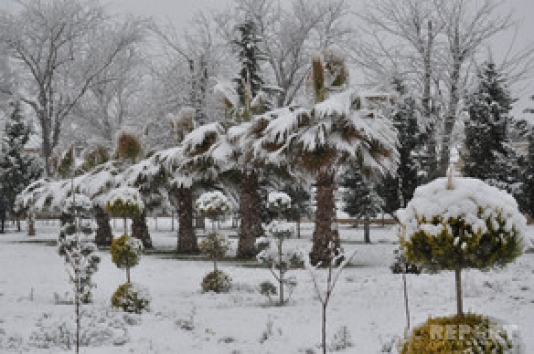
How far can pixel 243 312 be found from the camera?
867cm

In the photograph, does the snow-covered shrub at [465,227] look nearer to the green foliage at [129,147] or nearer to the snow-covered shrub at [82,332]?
the snow-covered shrub at [82,332]

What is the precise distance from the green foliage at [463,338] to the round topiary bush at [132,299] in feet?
18.9

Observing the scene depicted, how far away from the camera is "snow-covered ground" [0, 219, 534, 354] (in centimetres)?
682

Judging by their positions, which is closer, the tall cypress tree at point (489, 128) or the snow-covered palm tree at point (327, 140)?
the snow-covered palm tree at point (327, 140)

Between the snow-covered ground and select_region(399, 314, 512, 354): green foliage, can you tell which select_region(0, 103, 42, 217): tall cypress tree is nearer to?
the snow-covered ground

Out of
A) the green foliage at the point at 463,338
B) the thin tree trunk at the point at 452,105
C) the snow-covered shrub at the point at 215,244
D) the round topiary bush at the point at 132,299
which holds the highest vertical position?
the thin tree trunk at the point at 452,105

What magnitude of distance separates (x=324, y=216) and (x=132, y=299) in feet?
23.7

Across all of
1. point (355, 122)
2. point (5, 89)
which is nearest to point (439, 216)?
point (355, 122)

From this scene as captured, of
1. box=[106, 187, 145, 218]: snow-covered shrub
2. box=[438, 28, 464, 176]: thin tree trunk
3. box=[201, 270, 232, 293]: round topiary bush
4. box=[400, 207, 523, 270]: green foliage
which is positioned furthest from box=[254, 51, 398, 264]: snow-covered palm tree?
box=[400, 207, 523, 270]: green foliage

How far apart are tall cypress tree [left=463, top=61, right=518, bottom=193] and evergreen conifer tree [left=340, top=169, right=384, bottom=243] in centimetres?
582

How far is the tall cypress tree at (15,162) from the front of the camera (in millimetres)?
32375

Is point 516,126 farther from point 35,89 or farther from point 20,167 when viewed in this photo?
point 20,167

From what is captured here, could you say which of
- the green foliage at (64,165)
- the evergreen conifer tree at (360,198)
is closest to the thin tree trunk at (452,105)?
the evergreen conifer tree at (360,198)

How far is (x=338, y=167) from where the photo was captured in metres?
14.3
